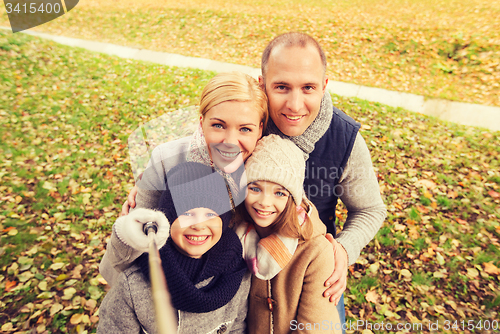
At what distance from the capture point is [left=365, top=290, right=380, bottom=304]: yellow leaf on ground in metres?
3.99

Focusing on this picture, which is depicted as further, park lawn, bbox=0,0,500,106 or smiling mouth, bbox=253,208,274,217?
park lawn, bbox=0,0,500,106

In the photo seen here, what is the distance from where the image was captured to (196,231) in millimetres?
1708

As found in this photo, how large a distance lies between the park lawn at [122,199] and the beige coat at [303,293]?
1393 mm

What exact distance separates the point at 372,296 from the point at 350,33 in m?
9.81

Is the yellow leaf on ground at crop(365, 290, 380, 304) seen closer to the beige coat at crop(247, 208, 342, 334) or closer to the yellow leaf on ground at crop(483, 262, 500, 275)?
the yellow leaf on ground at crop(483, 262, 500, 275)

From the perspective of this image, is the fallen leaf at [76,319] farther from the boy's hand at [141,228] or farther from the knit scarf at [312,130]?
the knit scarf at [312,130]

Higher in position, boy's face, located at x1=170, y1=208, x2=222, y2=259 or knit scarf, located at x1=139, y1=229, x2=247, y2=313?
boy's face, located at x1=170, y1=208, x2=222, y2=259

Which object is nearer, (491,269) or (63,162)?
(491,269)

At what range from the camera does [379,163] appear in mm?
6090

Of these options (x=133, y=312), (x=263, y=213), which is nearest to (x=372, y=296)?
(x=263, y=213)

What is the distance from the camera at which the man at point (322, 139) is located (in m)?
2.13

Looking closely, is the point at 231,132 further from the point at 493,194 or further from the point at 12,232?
the point at 493,194

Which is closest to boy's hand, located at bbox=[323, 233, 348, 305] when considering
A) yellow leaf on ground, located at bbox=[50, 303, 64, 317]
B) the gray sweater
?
the gray sweater

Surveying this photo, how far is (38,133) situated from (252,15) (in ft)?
32.2
